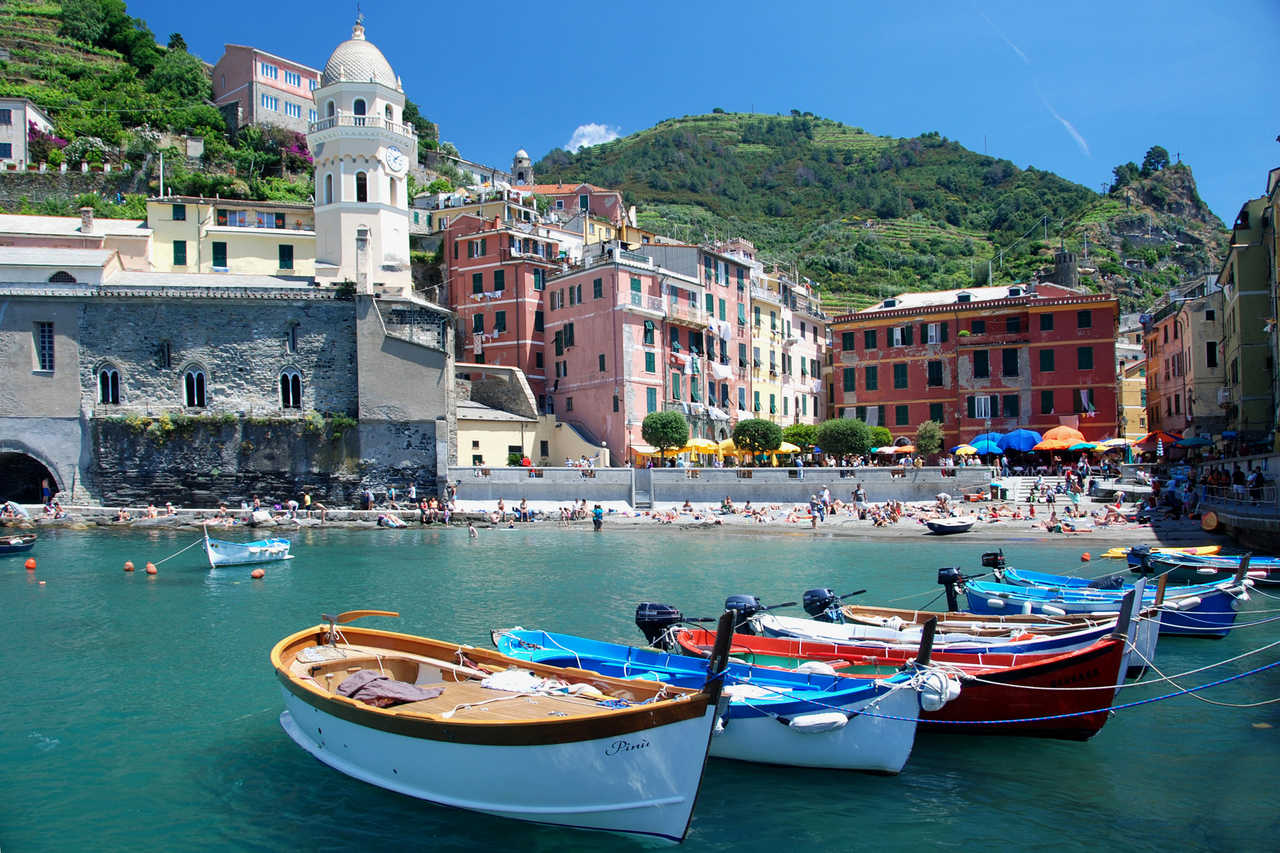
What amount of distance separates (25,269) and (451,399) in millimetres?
21992

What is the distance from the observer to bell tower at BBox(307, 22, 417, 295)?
50375 millimetres

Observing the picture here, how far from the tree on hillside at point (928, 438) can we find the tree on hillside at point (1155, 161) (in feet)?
288

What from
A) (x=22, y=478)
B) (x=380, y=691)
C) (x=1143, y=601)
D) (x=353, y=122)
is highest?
(x=353, y=122)

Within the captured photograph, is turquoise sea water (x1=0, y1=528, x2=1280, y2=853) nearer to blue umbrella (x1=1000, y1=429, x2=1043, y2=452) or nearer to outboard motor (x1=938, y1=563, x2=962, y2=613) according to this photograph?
outboard motor (x1=938, y1=563, x2=962, y2=613)

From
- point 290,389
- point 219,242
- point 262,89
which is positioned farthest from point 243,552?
point 262,89

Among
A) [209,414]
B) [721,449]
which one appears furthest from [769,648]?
[209,414]

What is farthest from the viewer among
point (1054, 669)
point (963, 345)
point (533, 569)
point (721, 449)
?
point (963, 345)

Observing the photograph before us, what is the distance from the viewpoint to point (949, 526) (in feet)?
119

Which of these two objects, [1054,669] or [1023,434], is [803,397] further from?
[1054,669]

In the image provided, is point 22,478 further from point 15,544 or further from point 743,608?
point 743,608

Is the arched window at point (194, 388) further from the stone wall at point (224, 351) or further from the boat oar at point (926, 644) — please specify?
the boat oar at point (926, 644)

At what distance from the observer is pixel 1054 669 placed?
41.8 ft

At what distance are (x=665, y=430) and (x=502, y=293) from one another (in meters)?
16.0

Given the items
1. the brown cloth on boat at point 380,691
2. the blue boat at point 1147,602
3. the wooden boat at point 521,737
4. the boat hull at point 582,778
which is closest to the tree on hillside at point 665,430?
the blue boat at point 1147,602
